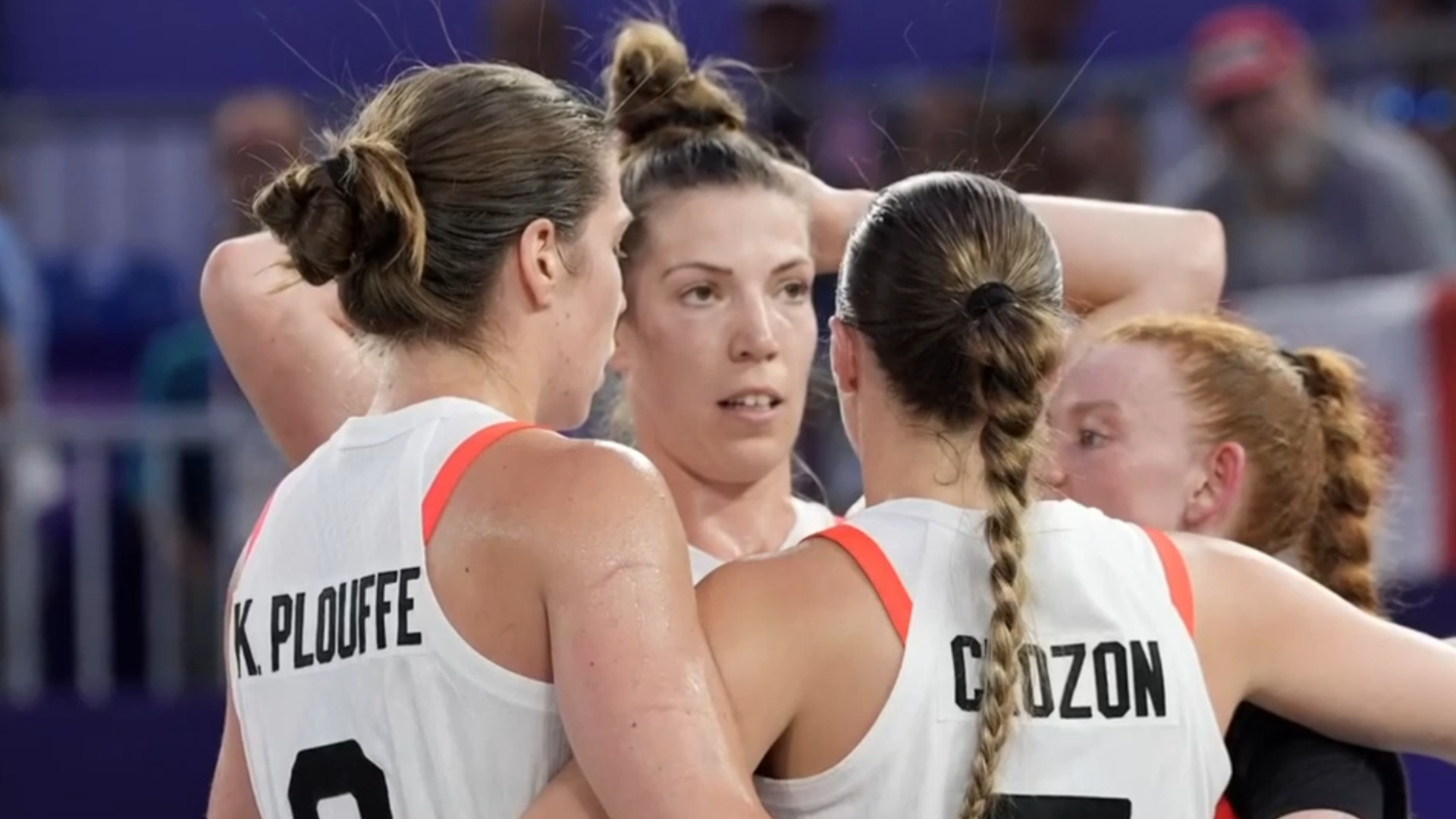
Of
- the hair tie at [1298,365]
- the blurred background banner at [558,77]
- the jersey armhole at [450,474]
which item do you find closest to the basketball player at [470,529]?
the jersey armhole at [450,474]

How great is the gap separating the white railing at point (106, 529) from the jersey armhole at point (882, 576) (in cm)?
325

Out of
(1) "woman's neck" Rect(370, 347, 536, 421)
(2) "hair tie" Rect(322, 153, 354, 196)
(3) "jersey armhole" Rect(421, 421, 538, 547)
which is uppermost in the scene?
(2) "hair tie" Rect(322, 153, 354, 196)

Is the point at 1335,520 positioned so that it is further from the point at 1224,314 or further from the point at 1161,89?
the point at 1161,89

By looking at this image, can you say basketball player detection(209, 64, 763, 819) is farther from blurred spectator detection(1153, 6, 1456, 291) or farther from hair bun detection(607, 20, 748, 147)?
blurred spectator detection(1153, 6, 1456, 291)

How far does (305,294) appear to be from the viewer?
264 centimetres

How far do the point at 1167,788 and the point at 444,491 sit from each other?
695 millimetres

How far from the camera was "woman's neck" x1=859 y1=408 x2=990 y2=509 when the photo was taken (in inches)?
81.2

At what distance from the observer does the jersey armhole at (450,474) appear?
1.96m

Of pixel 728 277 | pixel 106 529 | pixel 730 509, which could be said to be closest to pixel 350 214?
pixel 728 277

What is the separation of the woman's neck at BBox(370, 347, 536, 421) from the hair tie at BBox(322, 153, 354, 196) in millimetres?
156

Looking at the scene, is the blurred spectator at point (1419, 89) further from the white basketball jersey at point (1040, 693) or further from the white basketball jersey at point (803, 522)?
the white basketball jersey at point (1040, 693)

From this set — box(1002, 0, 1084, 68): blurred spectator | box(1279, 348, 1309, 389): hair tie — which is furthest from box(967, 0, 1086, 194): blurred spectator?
box(1279, 348, 1309, 389): hair tie

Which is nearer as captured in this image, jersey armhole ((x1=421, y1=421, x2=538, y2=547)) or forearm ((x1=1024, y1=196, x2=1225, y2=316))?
jersey armhole ((x1=421, y1=421, x2=538, y2=547))

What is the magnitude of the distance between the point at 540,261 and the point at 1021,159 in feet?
11.4
